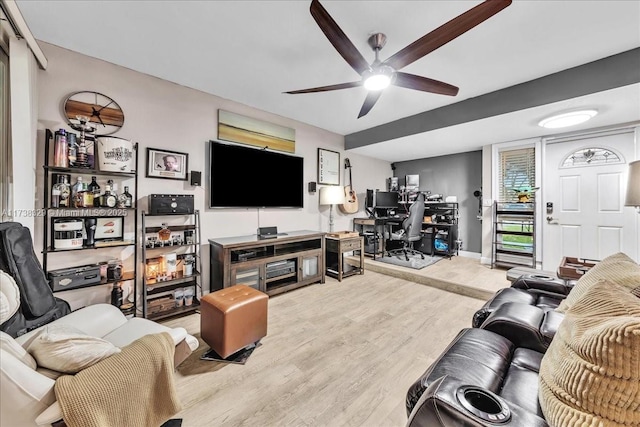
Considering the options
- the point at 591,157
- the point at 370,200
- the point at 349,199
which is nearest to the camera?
the point at 591,157

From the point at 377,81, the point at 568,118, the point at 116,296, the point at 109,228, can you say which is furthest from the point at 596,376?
the point at 568,118

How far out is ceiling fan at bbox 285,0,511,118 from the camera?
4.61ft

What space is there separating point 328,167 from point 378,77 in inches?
98.1

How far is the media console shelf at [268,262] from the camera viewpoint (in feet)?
9.05

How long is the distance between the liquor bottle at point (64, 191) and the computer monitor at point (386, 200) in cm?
465

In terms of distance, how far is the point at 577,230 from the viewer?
11.7 ft

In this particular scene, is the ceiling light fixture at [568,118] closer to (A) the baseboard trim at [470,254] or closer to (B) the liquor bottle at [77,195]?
(A) the baseboard trim at [470,254]

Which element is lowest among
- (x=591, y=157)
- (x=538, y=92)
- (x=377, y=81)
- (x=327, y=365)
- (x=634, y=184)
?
(x=327, y=365)

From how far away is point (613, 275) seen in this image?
1357 mm

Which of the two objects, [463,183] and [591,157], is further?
[463,183]

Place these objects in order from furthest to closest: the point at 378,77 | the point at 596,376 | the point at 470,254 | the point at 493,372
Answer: the point at 470,254, the point at 378,77, the point at 493,372, the point at 596,376

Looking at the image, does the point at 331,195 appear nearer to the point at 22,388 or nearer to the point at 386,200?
the point at 386,200

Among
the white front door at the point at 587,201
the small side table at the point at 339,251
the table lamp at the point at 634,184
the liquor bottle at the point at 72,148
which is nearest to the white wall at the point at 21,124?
the liquor bottle at the point at 72,148

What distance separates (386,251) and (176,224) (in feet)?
12.9
